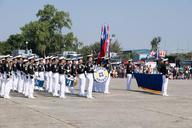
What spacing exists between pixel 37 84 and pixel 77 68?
438 centimetres

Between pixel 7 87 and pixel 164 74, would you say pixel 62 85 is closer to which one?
pixel 7 87

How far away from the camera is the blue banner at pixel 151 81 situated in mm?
20344

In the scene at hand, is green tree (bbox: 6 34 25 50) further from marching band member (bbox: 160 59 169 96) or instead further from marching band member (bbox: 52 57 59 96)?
marching band member (bbox: 160 59 169 96)

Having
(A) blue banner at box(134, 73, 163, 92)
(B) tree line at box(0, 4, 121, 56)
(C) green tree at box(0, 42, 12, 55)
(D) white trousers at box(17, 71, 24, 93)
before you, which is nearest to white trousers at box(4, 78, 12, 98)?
(D) white trousers at box(17, 71, 24, 93)

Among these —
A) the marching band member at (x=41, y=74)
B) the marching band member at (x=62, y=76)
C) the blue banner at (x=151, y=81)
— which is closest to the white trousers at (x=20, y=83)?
the marching band member at (x=41, y=74)

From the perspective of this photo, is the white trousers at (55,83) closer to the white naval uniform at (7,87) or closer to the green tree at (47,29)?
the white naval uniform at (7,87)

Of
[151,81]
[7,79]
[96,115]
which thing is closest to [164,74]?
[151,81]

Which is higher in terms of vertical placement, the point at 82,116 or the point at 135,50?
the point at 135,50

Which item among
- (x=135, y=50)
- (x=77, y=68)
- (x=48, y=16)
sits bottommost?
(x=77, y=68)

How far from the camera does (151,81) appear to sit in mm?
21203

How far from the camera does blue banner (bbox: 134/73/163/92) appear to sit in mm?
20344

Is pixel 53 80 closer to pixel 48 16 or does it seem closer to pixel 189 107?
pixel 189 107

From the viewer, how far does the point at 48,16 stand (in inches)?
3194

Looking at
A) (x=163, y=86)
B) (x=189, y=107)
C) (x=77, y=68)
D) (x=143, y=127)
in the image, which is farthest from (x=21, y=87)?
(x=143, y=127)
